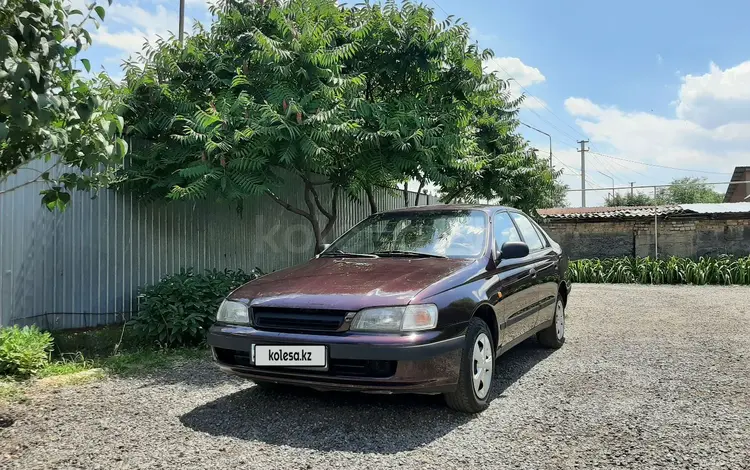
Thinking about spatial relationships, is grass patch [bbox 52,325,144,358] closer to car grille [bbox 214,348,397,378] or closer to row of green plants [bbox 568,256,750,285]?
car grille [bbox 214,348,397,378]

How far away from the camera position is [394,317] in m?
3.44

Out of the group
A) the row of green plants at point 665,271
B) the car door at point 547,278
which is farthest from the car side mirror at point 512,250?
the row of green plants at point 665,271

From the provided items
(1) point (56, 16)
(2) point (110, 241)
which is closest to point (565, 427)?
(1) point (56, 16)

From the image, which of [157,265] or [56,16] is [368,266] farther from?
[157,265]

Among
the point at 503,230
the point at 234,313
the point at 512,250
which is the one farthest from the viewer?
the point at 503,230

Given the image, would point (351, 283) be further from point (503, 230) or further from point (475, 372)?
point (503, 230)

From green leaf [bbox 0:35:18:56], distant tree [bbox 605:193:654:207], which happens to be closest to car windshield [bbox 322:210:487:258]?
green leaf [bbox 0:35:18:56]

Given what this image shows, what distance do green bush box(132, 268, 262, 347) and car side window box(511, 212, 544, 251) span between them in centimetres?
334

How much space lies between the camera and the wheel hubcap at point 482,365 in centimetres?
381

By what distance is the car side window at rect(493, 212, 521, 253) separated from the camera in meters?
4.78

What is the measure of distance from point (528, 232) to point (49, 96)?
14.2 ft

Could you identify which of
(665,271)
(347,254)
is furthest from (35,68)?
(665,271)

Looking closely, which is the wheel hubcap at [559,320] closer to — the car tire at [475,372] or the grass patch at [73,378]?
the car tire at [475,372]

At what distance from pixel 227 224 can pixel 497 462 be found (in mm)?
6101
